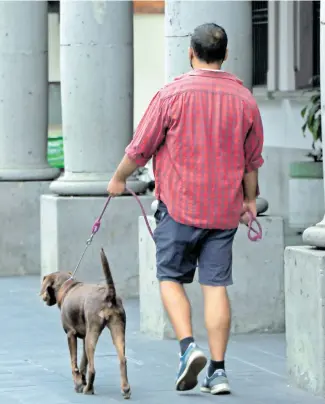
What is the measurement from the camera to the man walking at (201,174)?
812 cm

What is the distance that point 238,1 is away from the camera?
1097 cm

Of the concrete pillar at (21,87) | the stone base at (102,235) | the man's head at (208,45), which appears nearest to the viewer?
the man's head at (208,45)

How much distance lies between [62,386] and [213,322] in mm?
1050

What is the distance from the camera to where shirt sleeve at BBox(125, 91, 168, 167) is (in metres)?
8.14

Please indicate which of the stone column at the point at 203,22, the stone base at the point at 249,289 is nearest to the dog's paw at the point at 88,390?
the stone base at the point at 249,289

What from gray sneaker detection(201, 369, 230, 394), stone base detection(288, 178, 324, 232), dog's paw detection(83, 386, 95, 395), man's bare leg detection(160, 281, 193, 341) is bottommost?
stone base detection(288, 178, 324, 232)

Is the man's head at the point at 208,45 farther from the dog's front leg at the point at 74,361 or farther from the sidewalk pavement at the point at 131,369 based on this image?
the sidewalk pavement at the point at 131,369

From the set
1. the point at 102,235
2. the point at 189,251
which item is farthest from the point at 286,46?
the point at 189,251

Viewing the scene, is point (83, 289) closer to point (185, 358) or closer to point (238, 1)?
point (185, 358)

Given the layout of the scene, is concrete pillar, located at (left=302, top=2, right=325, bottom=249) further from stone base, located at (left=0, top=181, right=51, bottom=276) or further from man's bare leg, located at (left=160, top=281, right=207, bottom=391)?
stone base, located at (left=0, top=181, right=51, bottom=276)

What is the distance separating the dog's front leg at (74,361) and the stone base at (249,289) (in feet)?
7.15

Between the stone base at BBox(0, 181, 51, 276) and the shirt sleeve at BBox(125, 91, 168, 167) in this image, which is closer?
the shirt sleeve at BBox(125, 91, 168, 167)

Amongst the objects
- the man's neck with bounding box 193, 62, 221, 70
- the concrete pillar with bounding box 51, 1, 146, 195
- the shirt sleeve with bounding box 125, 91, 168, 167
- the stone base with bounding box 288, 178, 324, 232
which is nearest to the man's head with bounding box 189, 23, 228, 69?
the man's neck with bounding box 193, 62, 221, 70

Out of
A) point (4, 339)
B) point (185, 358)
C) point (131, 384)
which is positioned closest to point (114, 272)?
point (4, 339)
